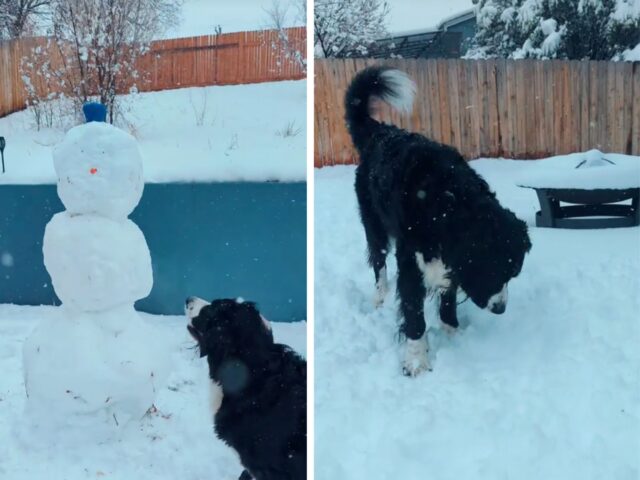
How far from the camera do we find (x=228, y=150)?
148cm

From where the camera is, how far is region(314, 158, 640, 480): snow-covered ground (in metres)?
1.35

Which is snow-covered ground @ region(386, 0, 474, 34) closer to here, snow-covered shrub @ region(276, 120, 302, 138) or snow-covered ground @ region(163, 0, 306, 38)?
snow-covered ground @ region(163, 0, 306, 38)

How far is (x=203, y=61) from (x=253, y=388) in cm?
75

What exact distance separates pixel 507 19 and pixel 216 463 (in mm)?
1203

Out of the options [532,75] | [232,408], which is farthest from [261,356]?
[532,75]

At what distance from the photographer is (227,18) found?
4.80 feet

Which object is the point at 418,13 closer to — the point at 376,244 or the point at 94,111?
the point at 376,244

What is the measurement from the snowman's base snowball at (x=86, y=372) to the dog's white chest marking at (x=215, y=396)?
0.51 ft

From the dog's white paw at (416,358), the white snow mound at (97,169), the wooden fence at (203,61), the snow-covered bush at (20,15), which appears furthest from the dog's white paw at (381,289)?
the snow-covered bush at (20,15)

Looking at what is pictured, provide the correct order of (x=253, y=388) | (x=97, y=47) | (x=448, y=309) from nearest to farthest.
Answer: (x=253, y=388), (x=97, y=47), (x=448, y=309)

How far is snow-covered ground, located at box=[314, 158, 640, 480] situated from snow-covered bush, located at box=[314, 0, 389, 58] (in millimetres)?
285

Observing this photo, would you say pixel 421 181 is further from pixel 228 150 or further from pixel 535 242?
pixel 228 150

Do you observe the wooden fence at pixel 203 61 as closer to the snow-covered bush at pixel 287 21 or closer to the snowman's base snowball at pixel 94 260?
the snow-covered bush at pixel 287 21

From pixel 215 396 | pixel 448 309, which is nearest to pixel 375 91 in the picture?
pixel 448 309
